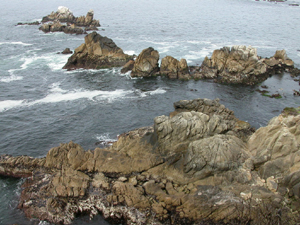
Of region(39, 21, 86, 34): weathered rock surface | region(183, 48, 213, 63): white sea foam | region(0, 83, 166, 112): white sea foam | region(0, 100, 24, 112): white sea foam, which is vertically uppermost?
region(39, 21, 86, 34): weathered rock surface

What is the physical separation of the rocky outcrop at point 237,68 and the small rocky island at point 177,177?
36.0 m

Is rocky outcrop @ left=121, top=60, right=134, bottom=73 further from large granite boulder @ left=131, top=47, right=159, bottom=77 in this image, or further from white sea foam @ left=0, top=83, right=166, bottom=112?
white sea foam @ left=0, top=83, right=166, bottom=112

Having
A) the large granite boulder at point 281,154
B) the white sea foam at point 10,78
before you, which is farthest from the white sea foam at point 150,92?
the large granite boulder at point 281,154

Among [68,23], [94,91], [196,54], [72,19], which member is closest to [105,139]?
[94,91]

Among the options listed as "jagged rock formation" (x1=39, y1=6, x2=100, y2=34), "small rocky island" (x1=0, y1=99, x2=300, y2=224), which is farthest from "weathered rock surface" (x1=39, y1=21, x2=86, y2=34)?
"small rocky island" (x1=0, y1=99, x2=300, y2=224)

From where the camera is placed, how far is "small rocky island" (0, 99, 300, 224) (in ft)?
84.9

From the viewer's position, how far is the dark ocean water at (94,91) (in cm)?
4369

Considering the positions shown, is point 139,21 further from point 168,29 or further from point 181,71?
point 181,71

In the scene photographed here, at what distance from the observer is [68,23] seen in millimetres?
133625

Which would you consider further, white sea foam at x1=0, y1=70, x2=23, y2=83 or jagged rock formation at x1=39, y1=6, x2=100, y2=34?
jagged rock formation at x1=39, y1=6, x2=100, y2=34

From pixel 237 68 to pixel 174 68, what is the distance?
16.0 m

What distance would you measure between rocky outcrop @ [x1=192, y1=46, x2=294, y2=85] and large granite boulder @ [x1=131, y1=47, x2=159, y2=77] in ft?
36.2

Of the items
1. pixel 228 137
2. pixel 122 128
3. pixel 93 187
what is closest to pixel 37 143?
pixel 122 128

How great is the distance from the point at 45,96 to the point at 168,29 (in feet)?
286
